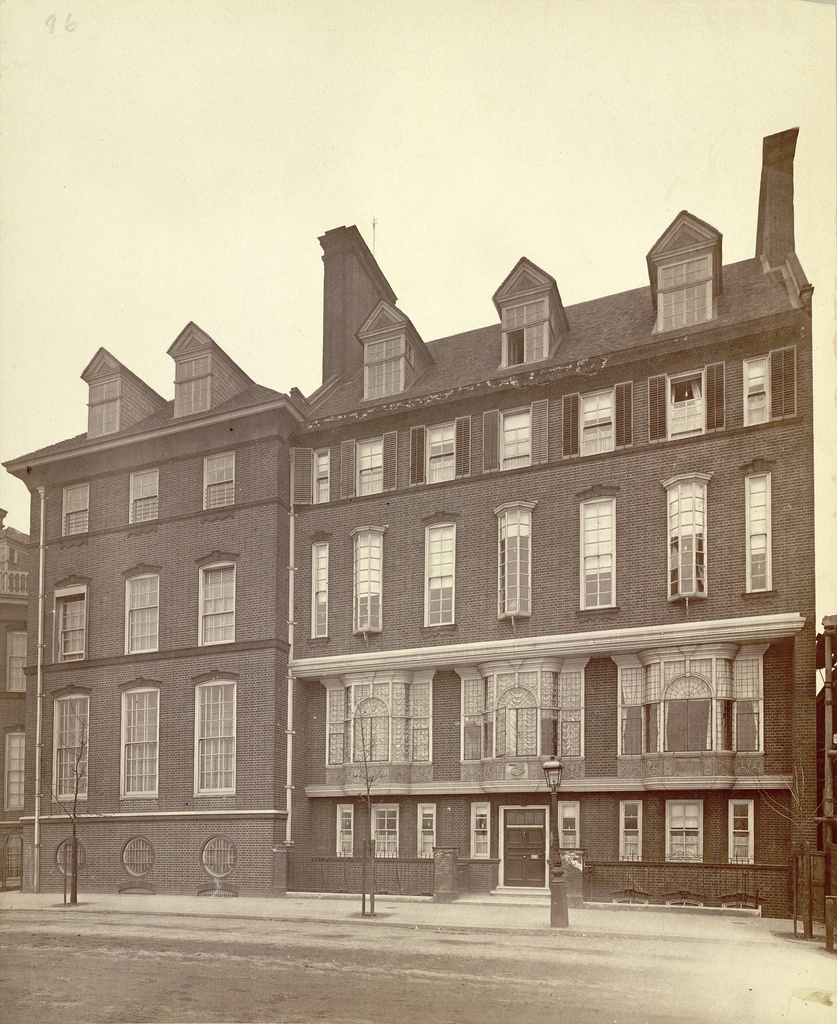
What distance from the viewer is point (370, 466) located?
490 inches

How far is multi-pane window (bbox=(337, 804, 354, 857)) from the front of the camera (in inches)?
467

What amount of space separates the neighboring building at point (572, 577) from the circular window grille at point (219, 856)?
69 centimetres

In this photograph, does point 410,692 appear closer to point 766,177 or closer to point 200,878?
point 200,878

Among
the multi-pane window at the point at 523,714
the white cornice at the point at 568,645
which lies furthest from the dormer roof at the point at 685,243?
the multi-pane window at the point at 523,714

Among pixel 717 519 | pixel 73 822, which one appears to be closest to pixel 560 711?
pixel 717 519

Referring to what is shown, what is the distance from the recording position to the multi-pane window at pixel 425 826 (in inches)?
470

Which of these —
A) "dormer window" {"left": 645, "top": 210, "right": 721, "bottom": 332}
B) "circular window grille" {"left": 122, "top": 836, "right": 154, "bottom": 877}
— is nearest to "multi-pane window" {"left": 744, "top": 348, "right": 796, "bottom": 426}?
"dormer window" {"left": 645, "top": 210, "right": 721, "bottom": 332}

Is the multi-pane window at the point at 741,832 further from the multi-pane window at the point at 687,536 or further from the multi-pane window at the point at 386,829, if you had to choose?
the multi-pane window at the point at 386,829

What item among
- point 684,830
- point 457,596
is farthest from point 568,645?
point 684,830

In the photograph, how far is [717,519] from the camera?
10484mm

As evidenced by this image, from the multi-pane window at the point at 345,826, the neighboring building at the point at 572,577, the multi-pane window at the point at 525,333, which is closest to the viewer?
the neighboring building at the point at 572,577

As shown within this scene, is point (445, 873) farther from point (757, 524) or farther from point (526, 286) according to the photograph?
point (526, 286)

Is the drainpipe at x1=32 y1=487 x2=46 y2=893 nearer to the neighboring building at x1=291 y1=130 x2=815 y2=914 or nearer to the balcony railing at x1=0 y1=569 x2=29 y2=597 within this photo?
the balcony railing at x1=0 y1=569 x2=29 y2=597

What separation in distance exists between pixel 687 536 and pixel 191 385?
5114mm
